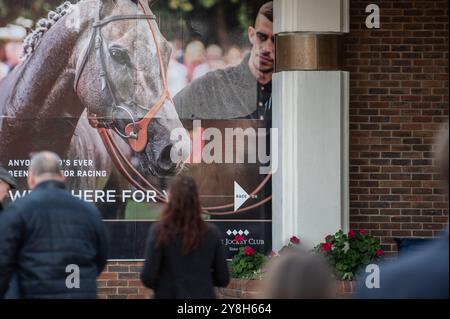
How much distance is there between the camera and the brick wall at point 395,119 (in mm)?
11039

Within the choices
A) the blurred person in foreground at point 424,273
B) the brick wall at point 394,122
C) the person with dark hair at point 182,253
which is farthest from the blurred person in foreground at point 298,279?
the brick wall at point 394,122

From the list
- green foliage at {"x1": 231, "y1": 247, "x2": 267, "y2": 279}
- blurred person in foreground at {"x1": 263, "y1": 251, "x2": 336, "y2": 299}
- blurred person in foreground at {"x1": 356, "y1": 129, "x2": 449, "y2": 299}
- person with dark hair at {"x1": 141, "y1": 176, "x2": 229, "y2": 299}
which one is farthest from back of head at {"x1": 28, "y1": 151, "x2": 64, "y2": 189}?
green foliage at {"x1": 231, "y1": 247, "x2": 267, "y2": 279}

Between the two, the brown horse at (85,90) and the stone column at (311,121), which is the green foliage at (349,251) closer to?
the stone column at (311,121)

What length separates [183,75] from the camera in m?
10.9

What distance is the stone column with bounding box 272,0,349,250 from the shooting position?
10539 millimetres

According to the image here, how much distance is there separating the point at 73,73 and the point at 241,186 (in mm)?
2275

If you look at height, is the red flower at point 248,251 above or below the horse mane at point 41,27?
below

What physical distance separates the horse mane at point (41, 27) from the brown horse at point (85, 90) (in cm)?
1

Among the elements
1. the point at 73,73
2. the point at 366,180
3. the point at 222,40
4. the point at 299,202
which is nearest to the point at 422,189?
the point at 366,180

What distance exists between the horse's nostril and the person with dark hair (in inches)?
174

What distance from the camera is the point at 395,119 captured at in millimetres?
11055

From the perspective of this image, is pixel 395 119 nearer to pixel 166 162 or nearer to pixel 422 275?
pixel 166 162

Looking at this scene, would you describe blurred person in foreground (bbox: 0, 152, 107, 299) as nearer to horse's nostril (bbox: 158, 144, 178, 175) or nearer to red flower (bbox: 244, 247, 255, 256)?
red flower (bbox: 244, 247, 255, 256)
